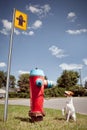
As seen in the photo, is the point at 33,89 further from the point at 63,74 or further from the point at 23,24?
the point at 63,74

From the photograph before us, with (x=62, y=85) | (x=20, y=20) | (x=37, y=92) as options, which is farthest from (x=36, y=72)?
(x=62, y=85)

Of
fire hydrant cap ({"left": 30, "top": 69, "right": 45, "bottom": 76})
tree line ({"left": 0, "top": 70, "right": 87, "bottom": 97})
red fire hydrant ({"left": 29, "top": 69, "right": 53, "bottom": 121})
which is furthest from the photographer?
tree line ({"left": 0, "top": 70, "right": 87, "bottom": 97})

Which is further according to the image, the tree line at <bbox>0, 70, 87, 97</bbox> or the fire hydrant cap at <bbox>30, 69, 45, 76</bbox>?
the tree line at <bbox>0, 70, 87, 97</bbox>

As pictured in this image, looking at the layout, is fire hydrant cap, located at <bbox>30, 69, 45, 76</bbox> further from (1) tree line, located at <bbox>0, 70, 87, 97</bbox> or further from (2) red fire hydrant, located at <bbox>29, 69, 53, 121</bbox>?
(1) tree line, located at <bbox>0, 70, 87, 97</bbox>

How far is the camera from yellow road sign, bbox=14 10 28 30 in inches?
300

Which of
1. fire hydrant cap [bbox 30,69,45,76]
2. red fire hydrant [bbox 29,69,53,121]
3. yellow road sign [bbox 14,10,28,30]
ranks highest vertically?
yellow road sign [bbox 14,10,28,30]

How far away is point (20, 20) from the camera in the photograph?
25.2 ft

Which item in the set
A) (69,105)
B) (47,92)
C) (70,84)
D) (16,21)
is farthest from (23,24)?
(70,84)

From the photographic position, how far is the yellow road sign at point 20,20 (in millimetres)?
7609

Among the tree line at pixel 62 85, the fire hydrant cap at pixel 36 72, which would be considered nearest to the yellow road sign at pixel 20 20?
the fire hydrant cap at pixel 36 72

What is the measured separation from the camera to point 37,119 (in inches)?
277

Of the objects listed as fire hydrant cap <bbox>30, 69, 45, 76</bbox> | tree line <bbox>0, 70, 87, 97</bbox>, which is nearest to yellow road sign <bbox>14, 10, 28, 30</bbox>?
fire hydrant cap <bbox>30, 69, 45, 76</bbox>

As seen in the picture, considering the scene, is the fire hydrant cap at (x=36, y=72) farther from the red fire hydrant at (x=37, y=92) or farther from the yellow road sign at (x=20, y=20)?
the yellow road sign at (x=20, y=20)

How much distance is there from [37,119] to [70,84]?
183 ft
